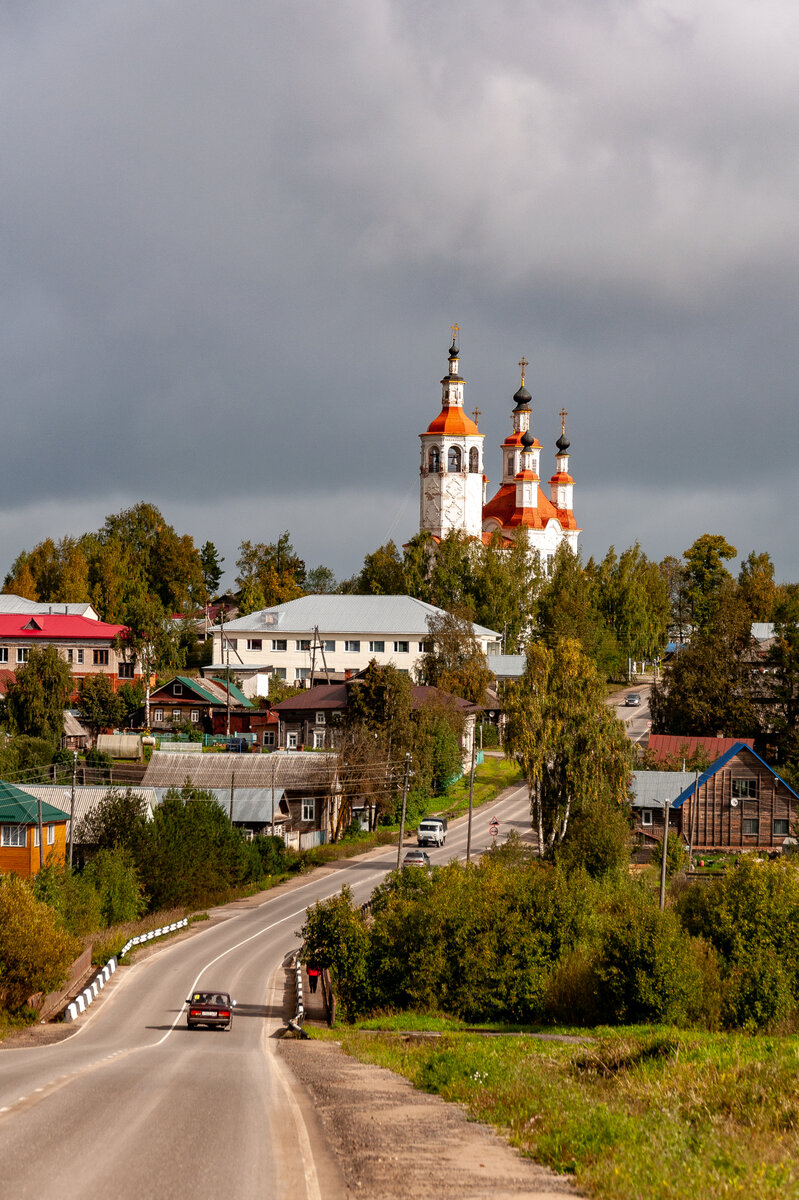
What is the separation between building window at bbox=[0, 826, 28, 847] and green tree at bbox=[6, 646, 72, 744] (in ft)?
95.0

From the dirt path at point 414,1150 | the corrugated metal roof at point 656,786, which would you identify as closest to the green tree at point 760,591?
the corrugated metal roof at point 656,786

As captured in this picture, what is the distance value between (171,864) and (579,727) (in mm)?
19077

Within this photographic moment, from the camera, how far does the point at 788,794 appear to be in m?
65.4

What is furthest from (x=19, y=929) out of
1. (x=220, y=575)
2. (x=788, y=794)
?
(x=220, y=575)

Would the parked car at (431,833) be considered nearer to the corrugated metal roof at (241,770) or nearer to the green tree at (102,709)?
the corrugated metal roof at (241,770)

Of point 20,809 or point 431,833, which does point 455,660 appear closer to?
point 431,833

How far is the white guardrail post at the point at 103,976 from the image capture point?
36.5 m

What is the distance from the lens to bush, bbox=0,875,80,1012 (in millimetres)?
36344

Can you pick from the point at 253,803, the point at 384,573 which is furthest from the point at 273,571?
the point at 253,803

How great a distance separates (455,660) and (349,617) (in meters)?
16.3

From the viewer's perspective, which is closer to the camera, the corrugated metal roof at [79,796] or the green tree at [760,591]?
the corrugated metal roof at [79,796]

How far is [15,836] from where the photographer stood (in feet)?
180

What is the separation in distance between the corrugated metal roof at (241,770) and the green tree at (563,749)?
13.9m

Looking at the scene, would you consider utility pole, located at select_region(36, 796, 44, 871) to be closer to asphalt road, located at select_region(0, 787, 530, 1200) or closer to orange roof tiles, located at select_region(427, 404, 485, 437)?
asphalt road, located at select_region(0, 787, 530, 1200)
